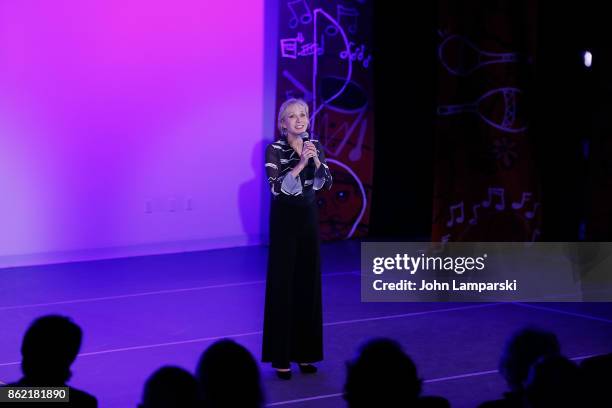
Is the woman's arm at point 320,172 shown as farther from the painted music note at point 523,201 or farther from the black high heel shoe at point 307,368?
the painted music note at point 523,201

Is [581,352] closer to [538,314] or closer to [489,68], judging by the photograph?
[538,314]

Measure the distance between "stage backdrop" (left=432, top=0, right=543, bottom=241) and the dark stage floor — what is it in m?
0.99

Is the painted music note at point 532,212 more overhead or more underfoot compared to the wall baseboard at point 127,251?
more overhead

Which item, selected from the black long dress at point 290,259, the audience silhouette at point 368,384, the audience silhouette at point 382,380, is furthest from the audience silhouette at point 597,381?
the black long dress at point 290,259

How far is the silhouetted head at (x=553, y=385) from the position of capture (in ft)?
8.84

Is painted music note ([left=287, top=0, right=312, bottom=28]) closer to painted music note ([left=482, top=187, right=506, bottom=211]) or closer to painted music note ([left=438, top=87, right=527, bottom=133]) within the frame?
painted music note ([left=438, top=87, right=527, bottom=133])

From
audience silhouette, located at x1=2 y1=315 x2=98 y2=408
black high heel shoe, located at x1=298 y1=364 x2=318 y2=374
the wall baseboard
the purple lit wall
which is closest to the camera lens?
audience silhouette, located at x1=2 y1=315 x2=98 y2=408

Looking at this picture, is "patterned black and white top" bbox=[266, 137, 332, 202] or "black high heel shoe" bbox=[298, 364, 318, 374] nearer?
"patterned black and white top" bbox=[266, 137, 332, 202]

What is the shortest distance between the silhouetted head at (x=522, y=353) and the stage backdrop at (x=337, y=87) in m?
5.68

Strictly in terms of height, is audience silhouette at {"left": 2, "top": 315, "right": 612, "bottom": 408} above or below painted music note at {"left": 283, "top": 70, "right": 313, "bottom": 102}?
below

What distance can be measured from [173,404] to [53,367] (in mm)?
462

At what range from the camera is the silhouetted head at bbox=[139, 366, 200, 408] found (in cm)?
274

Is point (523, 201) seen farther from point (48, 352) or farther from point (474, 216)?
point (48, 352)

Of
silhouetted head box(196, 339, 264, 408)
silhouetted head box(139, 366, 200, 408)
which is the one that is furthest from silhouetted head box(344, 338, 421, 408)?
silhouetted head box(139, 366, 200, 408)
